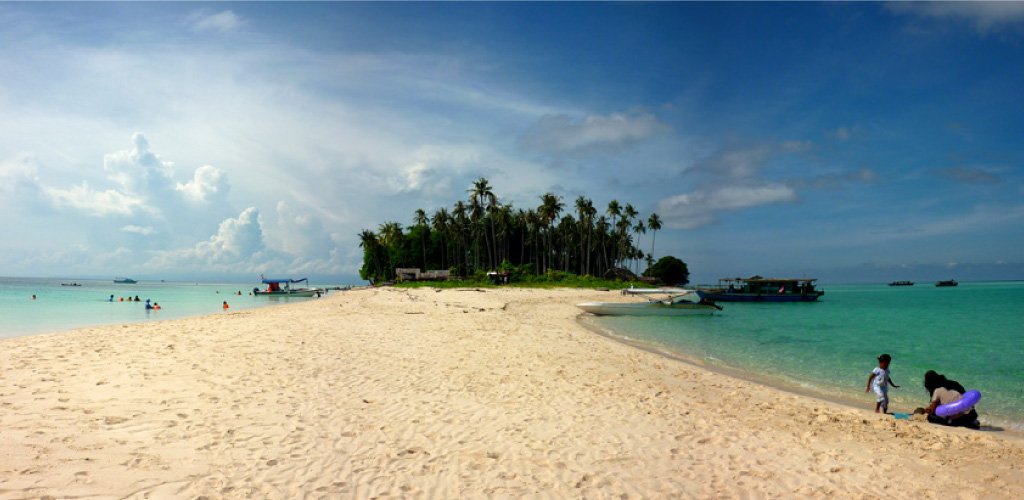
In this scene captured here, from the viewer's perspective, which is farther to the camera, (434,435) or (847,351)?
(847,351)

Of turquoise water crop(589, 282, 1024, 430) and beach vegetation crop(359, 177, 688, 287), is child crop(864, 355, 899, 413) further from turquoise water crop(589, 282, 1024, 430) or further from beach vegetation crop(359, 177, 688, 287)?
beach vegetation crop(359, 177, 688, 287)

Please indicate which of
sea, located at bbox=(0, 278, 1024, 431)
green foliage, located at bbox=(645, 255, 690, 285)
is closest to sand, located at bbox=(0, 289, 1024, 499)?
sea, located at bbox=(0, 278, 1024, 431)

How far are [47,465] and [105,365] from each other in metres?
6.49

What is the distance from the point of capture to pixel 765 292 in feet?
212

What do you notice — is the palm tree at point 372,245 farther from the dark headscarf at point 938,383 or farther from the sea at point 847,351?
the dark headscarf at point 938,383

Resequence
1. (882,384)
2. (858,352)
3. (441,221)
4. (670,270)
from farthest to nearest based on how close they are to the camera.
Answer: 1. (670,270)
2. (441,221)
3. (858,352)
4. (882,384)

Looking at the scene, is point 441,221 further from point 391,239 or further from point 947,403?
point 947,403

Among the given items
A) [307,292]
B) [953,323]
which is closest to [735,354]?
[953,323]

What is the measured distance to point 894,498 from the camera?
18.2ft

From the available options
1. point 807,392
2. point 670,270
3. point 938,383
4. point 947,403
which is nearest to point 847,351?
point 807,392

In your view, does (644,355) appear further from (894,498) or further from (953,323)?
(953,323)

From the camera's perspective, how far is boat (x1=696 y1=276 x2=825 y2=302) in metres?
62.5

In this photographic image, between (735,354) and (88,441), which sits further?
(735,354)

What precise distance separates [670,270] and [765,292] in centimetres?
4703
